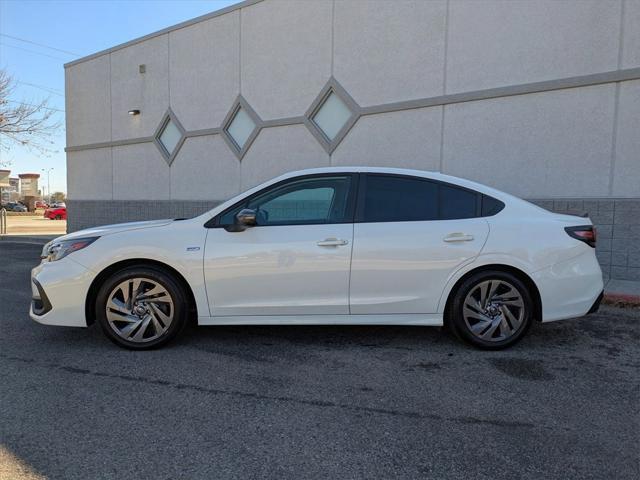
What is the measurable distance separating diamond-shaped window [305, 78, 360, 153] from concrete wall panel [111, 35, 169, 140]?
519 cm

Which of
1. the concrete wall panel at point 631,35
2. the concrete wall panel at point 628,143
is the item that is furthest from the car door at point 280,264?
the concrete wall panel at point 631,35

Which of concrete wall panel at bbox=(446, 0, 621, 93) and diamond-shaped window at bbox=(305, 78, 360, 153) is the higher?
concrete wall panel at bbox=(446, 0, 621, 93)

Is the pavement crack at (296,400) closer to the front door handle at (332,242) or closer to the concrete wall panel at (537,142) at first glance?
the front door handle at (332,242)

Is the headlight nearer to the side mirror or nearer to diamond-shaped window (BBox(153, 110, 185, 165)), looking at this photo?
the side mirror

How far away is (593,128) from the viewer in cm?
721

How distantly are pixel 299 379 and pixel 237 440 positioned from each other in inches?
35.7

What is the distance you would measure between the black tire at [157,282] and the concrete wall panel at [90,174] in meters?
11.8

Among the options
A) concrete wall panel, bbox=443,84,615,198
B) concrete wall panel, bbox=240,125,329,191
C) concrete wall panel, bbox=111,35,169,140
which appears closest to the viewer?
concrete wall panel, bbox=443,84,615,198

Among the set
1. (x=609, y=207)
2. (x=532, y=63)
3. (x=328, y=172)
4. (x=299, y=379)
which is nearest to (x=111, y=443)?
(x=299, y=379)

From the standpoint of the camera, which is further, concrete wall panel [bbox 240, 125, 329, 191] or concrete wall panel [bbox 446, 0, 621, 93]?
concrete wall panel [bbox 240, 125, 329, 191]

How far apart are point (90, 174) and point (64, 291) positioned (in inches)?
504

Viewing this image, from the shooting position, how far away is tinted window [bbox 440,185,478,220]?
13.3ft

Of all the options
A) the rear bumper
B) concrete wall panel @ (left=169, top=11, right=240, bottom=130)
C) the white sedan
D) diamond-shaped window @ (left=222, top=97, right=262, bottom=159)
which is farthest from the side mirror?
concrete wall panel @ (left=169, top=11, right=240, bottom=130)

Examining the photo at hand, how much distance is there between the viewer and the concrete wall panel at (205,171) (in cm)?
1167
